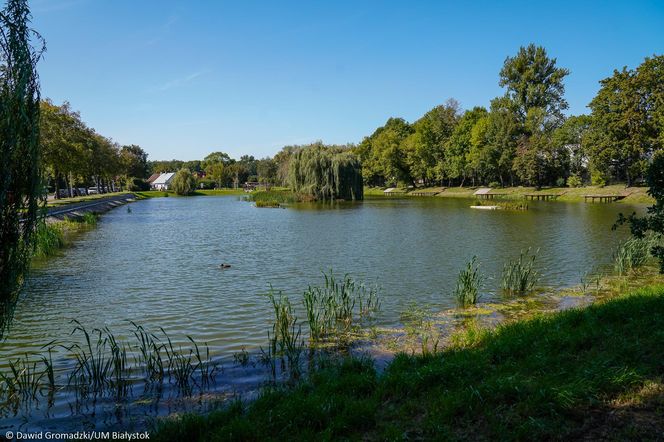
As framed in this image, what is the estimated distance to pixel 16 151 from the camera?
17.7 ft

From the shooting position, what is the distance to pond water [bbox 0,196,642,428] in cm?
1102

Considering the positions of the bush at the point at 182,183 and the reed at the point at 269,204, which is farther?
the bush at the point at 182,183

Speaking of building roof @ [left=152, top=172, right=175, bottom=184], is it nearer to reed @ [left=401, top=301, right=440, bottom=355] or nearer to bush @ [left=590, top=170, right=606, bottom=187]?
bush @ [left=590, top=170, right=606, bottom=187]

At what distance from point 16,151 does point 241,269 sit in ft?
43.5

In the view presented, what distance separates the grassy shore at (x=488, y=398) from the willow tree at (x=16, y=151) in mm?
2863

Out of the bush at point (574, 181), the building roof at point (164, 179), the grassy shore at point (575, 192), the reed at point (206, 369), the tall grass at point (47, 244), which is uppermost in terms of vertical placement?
the building roof at point (164, 179)

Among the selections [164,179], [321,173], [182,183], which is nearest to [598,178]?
[321,173]

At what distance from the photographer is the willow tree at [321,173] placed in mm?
60031

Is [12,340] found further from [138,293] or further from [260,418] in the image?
[260,418]

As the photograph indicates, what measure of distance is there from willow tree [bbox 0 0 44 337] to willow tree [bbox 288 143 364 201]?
54345 millimetres

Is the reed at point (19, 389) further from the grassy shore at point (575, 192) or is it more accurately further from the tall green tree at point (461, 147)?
the tall green tree at point (461, 147)

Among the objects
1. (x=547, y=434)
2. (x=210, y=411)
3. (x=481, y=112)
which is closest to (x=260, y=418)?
(x=210, y=411)

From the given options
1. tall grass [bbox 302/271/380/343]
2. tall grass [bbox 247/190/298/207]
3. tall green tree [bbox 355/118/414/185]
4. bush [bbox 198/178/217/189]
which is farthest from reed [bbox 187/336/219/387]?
bush [bbox 198/178/217/189]

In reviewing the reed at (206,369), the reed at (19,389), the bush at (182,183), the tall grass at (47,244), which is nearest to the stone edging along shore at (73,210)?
the tall grass at (47,244)
